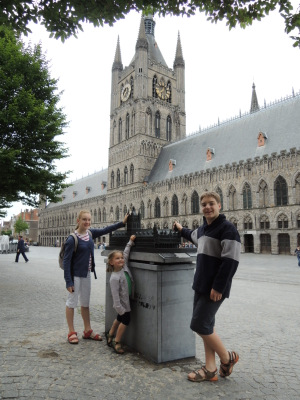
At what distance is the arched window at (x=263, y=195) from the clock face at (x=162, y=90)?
90.0 ft

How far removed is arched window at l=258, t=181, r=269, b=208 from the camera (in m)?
31.0

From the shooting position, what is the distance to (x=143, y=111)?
159 feet

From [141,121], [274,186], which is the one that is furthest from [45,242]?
[274,186]

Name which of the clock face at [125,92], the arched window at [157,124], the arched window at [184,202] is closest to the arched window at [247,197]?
the arched window at [184,202]

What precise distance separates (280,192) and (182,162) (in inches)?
640

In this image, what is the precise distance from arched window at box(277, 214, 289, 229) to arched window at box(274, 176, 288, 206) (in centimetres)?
127

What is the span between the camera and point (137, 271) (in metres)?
4.12

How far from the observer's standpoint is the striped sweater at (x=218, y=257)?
9.98 feet

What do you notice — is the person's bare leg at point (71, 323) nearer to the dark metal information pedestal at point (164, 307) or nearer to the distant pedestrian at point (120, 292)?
the distant pedestrian at point (120, 292)

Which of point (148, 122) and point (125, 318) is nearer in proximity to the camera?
Answer: point (125, 318)

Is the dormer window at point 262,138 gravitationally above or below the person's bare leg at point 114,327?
above

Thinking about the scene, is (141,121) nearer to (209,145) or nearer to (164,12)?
(209,145)

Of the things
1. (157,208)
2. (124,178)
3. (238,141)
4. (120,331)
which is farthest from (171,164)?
(120,331)

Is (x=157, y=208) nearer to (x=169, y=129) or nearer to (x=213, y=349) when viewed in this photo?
(x=169, y=129)
